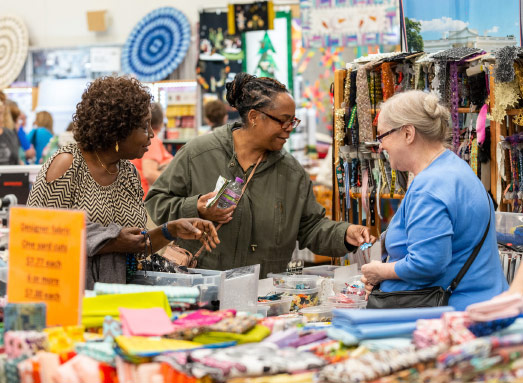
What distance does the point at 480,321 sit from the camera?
6.06 ft

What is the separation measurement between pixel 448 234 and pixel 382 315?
0.57 metres

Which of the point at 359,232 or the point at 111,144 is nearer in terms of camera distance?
the point at 111,144

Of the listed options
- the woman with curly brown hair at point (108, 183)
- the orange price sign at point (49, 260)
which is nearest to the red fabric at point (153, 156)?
the woman with curly brown hair at point (108, 183)

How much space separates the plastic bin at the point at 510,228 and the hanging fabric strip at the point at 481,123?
0.52 metres

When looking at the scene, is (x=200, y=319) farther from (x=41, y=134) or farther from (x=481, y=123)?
(x=41, y=134)

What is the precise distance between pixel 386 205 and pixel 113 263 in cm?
269

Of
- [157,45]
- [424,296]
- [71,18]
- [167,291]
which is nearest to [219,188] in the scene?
[167,291]

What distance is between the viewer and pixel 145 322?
204 centimetres

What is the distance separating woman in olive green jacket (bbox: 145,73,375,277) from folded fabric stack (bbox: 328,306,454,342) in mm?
1459

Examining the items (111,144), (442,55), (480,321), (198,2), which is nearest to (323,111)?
(198,2)

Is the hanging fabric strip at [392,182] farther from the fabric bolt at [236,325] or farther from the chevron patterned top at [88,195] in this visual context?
the fabric bolt at [236,325]

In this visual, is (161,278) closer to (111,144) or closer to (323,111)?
(111,144)

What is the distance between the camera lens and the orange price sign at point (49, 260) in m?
1.98

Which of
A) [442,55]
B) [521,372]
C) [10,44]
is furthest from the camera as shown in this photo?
[10,44]
